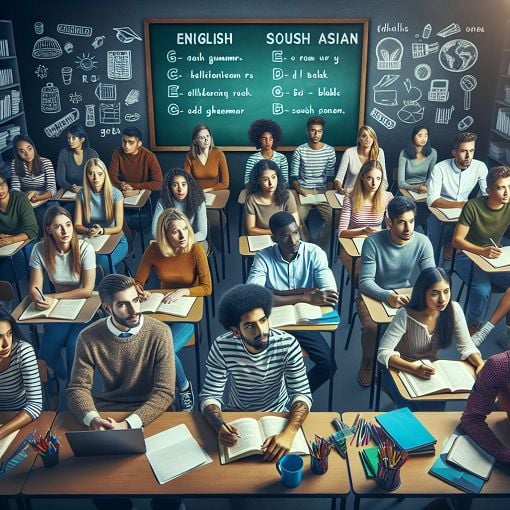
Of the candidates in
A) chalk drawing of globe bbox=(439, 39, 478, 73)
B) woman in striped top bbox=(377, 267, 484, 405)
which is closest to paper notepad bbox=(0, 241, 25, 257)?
woman in striped top bbox=(377, 267, 484, 405)

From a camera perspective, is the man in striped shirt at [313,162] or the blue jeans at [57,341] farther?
the man in striped shirt at [313,162]

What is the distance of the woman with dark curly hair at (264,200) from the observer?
458cm

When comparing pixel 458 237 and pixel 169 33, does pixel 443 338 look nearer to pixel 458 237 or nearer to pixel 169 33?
pixel 458 237

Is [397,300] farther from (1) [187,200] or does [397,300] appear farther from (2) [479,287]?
(1) [187,200]

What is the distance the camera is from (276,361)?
2.56 m

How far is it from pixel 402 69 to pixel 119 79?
3.47 metres

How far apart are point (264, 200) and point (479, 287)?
1824 mm

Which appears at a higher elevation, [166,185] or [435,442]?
[166,185]

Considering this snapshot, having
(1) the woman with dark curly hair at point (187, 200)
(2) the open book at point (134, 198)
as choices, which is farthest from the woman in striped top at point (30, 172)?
(1) the woman with dark curly hair at point (187, 200)

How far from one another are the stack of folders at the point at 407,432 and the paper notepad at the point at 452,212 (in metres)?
2.74

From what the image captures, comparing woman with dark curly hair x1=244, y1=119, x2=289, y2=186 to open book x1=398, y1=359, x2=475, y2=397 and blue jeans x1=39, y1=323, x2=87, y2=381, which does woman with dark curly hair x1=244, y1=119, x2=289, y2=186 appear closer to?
blue jeans x1=39, y1=323, x2=87, y2=381

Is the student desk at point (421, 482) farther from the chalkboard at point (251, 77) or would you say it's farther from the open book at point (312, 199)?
the chalkboard at point (251, 77)

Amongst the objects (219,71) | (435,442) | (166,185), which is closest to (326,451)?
(435,442)

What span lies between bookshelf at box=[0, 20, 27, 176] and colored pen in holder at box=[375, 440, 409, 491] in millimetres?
5756
